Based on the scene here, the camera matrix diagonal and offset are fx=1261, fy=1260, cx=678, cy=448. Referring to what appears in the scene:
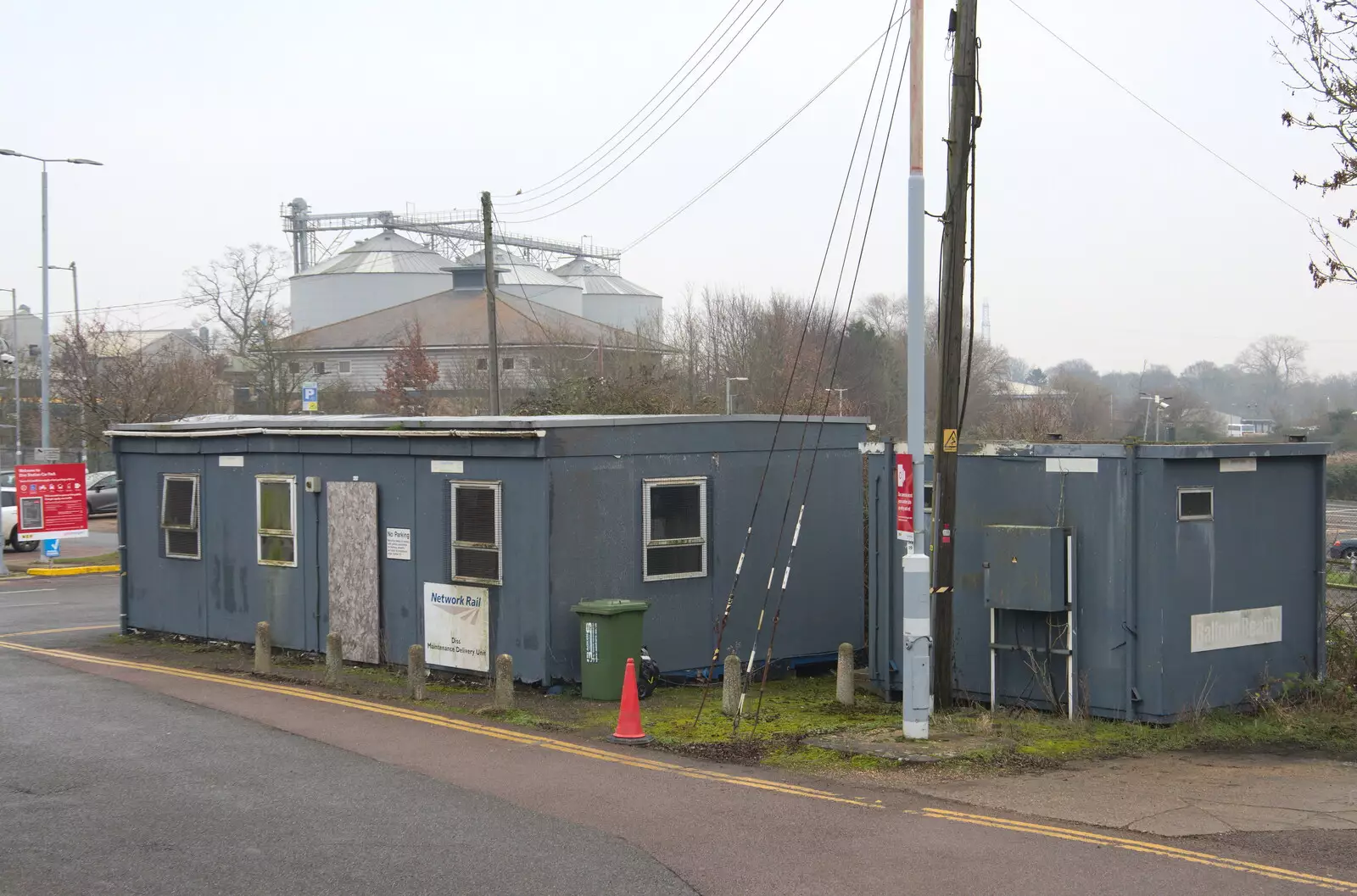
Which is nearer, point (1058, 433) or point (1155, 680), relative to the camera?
point (1155, 680)

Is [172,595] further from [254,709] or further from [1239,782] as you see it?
[1239,782]

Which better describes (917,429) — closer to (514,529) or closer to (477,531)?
(514,529)

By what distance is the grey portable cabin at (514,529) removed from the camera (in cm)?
1405

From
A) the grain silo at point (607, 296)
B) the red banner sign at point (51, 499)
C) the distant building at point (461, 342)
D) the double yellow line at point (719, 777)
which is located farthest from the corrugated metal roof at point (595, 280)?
the double yellow line at point (719, 777)

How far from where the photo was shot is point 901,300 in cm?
6638

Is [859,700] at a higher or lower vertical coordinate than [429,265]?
lower

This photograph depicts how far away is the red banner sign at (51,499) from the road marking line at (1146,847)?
25075mm

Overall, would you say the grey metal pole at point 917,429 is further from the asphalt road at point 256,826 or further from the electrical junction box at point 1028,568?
the asphalt road at point 256,826

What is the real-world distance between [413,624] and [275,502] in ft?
10.2

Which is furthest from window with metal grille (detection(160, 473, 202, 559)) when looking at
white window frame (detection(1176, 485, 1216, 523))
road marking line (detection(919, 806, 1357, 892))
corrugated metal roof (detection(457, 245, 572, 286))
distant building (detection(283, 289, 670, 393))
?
corrugated metal roof (detection(457, 245, 572, 286))

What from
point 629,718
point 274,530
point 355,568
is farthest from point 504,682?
point 274,530

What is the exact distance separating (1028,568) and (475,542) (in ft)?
20.4

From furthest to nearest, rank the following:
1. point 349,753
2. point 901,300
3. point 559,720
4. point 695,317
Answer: point 901,300, point 695,317, point 559,720, point 349,753

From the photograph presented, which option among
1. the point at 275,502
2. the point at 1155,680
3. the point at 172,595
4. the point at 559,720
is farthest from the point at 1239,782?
the point at 172,595
